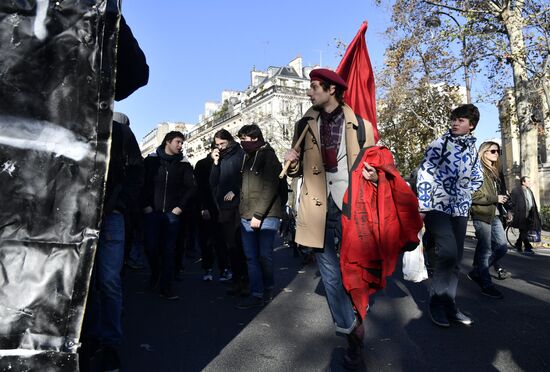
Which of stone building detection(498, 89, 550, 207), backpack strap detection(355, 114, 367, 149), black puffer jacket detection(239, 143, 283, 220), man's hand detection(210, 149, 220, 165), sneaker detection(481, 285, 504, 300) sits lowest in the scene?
sneaker detection(481, 285, 504, 300)

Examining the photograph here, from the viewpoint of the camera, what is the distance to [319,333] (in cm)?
426

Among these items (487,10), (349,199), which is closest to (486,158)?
(349,199)

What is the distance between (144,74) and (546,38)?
15.8m

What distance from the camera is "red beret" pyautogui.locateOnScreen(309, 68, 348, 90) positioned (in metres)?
3.58

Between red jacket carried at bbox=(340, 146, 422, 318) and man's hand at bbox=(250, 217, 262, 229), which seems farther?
man's hand at bbox=(250, 217, 262, 229)

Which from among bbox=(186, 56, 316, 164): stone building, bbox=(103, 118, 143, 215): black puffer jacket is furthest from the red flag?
bbox=(186, 56, 316, 164): stone building

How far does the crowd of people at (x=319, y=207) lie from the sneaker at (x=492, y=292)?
0.02 meters

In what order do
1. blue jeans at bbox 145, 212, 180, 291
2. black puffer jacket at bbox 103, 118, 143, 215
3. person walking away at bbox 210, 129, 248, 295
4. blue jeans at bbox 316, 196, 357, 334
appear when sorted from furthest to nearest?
person walking away at bbox 210, 129, 248, 295 → blue jeans at bbox 145, 212, 180, 291 → blue jeans at bbox 316, 196, 357, 334 → black puffer jacket at bbox 103, 118, 143, 215

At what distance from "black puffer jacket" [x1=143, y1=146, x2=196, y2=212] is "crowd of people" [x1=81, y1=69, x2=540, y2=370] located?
1 cm

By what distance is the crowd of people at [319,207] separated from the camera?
3303 mm

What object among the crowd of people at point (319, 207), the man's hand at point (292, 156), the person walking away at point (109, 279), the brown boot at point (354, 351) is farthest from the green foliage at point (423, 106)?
the person walking away at point (109, 279)

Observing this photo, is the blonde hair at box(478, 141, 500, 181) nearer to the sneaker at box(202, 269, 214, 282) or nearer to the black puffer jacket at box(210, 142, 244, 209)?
the black puffer jacket at box(210, 142, 244, 209)

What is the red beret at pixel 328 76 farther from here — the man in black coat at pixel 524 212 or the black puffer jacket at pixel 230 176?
the man in black coat at pixel 524 212

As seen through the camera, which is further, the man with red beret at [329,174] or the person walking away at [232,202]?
the person walking away at [232,202]
